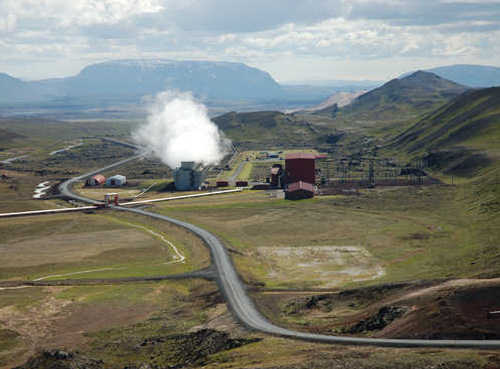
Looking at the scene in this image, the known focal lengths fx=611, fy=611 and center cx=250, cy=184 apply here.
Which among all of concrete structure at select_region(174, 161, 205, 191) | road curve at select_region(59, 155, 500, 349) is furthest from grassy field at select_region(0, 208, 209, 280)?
concrete structure at select_region(174, 161, 205, 191)

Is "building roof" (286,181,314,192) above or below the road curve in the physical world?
above

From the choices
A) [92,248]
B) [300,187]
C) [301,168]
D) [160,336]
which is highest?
[301,168]

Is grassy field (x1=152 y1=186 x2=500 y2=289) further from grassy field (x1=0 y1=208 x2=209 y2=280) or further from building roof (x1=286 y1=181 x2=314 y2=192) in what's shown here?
grassy field (x1=0 y1=208 x2=209 y2=280)

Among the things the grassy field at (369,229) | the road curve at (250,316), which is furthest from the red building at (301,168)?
the road curve at (250,316)

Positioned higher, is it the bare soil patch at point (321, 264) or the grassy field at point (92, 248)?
the grassy field at point (92, 248)

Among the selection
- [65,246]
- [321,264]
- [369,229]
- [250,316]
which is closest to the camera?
[250,316]

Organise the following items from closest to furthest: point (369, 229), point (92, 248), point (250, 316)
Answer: point (250, 316)
point (92, 248)
point (369, 229)

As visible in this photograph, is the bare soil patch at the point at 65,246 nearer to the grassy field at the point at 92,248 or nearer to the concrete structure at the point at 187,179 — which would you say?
the grassy field at the point at 92,248

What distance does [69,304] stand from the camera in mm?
81250

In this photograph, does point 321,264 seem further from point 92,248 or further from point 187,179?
point 187,179

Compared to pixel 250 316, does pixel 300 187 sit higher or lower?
higher

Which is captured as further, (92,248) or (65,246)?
(65,246)

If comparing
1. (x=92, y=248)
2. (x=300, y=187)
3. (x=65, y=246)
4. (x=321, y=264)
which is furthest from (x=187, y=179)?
(x=321, y=264)

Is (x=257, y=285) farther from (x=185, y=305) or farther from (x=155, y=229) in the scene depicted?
(x=155, y=229)
